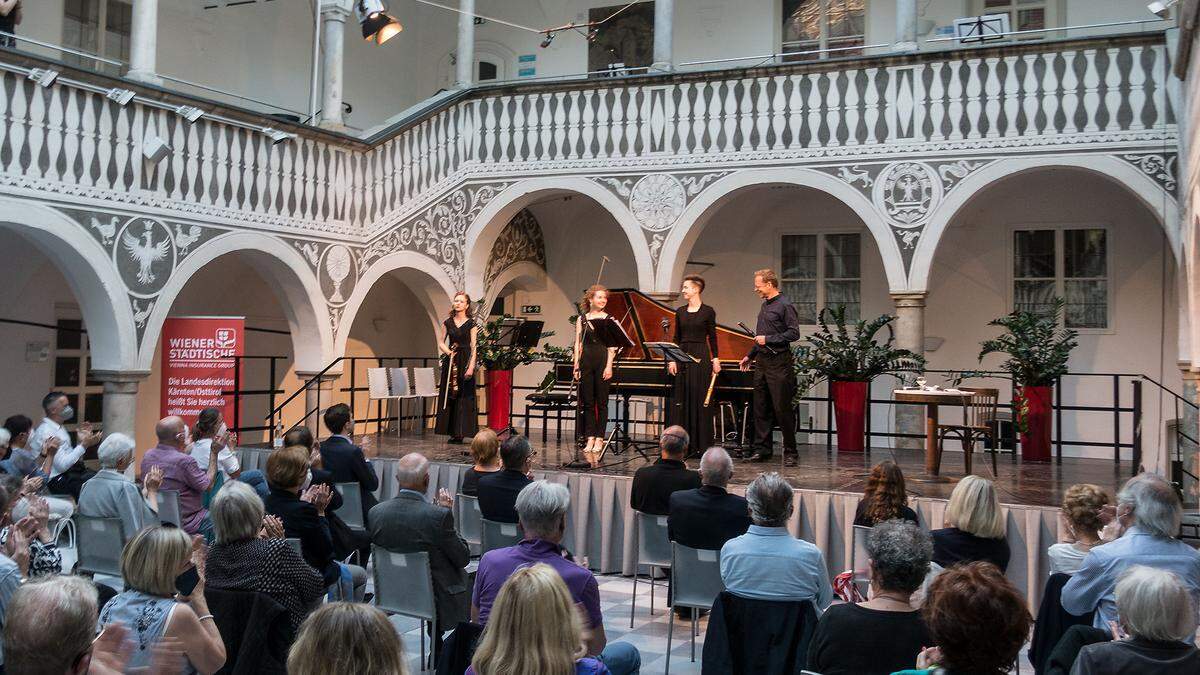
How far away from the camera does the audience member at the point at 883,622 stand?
3.40m

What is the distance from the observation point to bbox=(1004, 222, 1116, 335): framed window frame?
14297 mm

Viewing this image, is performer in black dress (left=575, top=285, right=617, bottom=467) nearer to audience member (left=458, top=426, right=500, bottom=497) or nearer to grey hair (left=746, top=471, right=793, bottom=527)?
audience member (left=458, top=426, right=500, bottom=497)

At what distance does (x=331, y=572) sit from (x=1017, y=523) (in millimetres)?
5061

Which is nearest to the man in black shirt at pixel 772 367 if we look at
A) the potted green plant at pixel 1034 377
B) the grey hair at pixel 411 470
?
the potted green plant at pixel 1034 377

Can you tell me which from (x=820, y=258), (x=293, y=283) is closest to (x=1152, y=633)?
(x=293, y=283)

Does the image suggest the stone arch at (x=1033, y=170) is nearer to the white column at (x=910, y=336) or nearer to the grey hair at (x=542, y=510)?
the white column at (x=910, y=336)

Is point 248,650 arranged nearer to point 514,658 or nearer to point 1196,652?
point 514,658

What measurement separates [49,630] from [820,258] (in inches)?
554

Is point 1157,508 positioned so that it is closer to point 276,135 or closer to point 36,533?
point 36,533

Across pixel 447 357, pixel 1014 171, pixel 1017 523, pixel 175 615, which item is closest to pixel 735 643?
pixel 175 615

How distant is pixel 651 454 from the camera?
37.1ft

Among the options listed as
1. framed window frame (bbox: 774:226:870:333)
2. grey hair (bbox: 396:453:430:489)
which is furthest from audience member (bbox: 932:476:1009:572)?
framed window frame (bbox: 774:226:870:333)

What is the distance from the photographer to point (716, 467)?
19.2 ft

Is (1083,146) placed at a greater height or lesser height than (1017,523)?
greater
